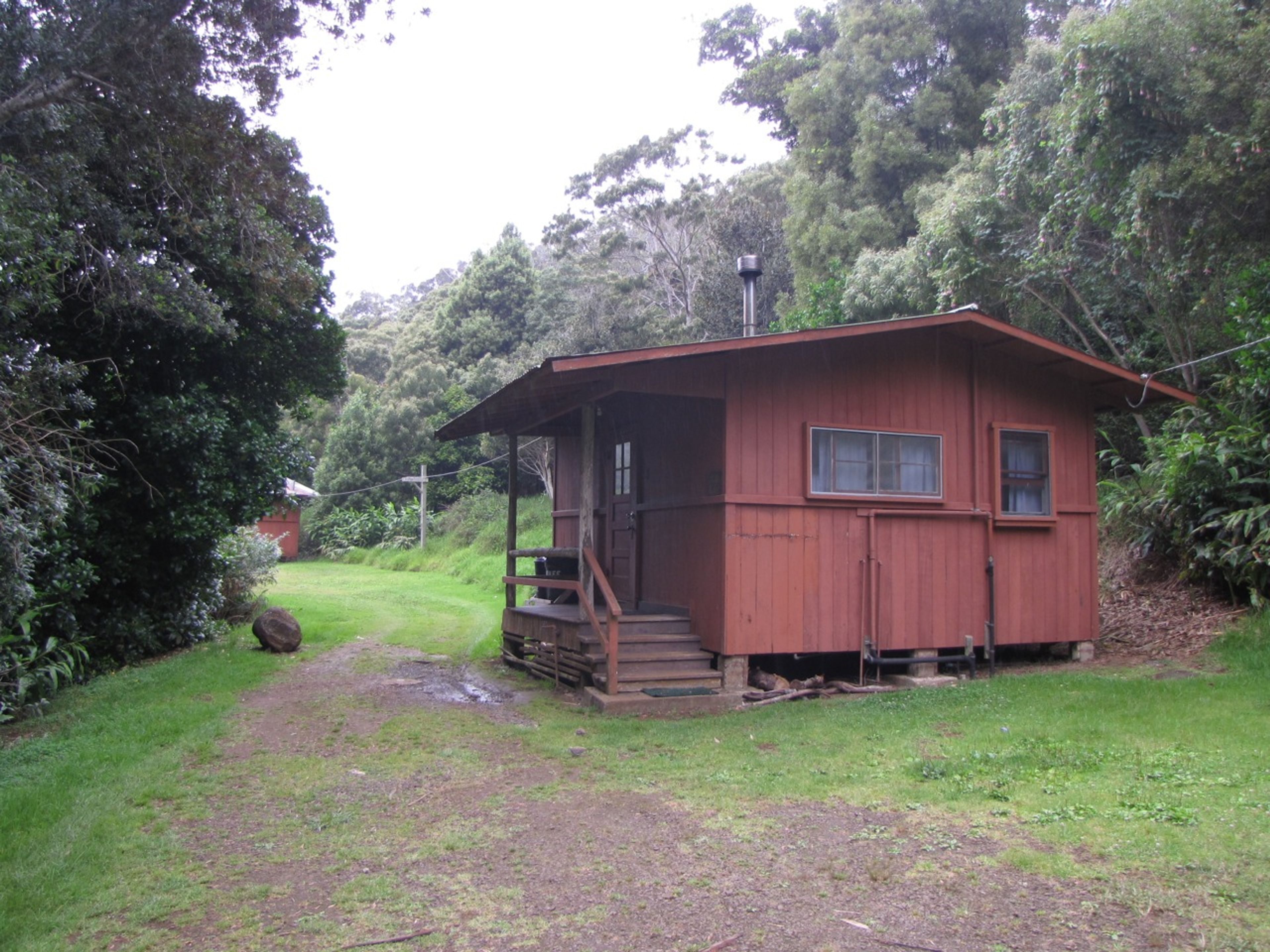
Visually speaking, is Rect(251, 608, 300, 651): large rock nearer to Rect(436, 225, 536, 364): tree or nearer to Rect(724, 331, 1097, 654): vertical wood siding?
Rect(724, 331, 1097, 654): vertical wood siding

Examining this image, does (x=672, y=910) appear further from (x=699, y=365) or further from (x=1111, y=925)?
(x=699, y=365)

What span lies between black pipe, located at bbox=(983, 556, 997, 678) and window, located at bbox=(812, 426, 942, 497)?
99 cm

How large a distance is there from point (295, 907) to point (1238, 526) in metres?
10.5

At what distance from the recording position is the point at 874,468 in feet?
31.3

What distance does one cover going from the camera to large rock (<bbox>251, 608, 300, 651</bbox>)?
11.8 metres

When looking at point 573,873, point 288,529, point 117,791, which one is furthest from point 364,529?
point 573,873

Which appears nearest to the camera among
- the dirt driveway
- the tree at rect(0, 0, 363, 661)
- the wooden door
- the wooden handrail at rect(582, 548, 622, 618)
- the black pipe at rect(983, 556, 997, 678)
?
the dirt driveway

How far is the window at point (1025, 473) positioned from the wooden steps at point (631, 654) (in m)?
3.78

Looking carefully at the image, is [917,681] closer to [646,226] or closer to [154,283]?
[154,283]

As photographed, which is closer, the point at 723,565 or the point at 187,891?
the point at 187,891

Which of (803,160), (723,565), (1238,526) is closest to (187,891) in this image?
(723,565)

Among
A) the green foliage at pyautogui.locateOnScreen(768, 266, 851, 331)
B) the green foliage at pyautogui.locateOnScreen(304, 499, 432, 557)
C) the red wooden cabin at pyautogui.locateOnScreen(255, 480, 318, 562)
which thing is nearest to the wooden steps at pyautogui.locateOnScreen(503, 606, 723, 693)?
the green foliage at pyautogui.locateOnScreen(768, 266, 851, 331)

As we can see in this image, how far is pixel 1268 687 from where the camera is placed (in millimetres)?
8031

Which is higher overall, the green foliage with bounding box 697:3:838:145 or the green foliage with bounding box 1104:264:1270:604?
the green foliage with bounding box 697:3:838:145
